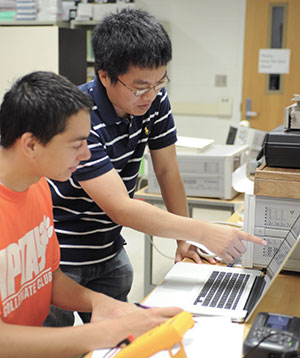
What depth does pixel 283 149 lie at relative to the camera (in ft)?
5.41

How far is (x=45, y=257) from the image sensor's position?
1.33 meters

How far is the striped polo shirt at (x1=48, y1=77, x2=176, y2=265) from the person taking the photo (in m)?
1.57

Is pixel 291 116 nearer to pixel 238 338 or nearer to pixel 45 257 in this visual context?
pixel 238 338

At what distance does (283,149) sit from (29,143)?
0.88 meters

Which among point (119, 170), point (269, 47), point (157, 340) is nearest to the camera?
point (157, 340)

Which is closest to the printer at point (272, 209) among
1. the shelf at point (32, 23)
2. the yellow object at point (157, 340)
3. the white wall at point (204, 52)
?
the yellow object at point (157, 340)

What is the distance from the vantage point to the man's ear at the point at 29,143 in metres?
1.09

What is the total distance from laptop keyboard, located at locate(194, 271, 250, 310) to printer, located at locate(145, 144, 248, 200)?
4.63ft

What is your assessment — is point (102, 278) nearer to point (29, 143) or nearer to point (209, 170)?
point (29, 143)

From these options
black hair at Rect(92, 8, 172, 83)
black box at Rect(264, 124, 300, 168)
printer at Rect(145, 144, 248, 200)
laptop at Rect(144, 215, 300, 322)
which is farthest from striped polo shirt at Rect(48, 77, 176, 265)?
printer at Rect(145, 144, 248, 200)

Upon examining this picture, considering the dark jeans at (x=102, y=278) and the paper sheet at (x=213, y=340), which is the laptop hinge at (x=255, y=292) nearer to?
the paper sheet at (x=213, y=340)

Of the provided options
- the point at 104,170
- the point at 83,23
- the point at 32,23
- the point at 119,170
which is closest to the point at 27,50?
the point at 32,23

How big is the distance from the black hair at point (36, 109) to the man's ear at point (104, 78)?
410 mm

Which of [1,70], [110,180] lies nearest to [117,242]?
[110,180]
